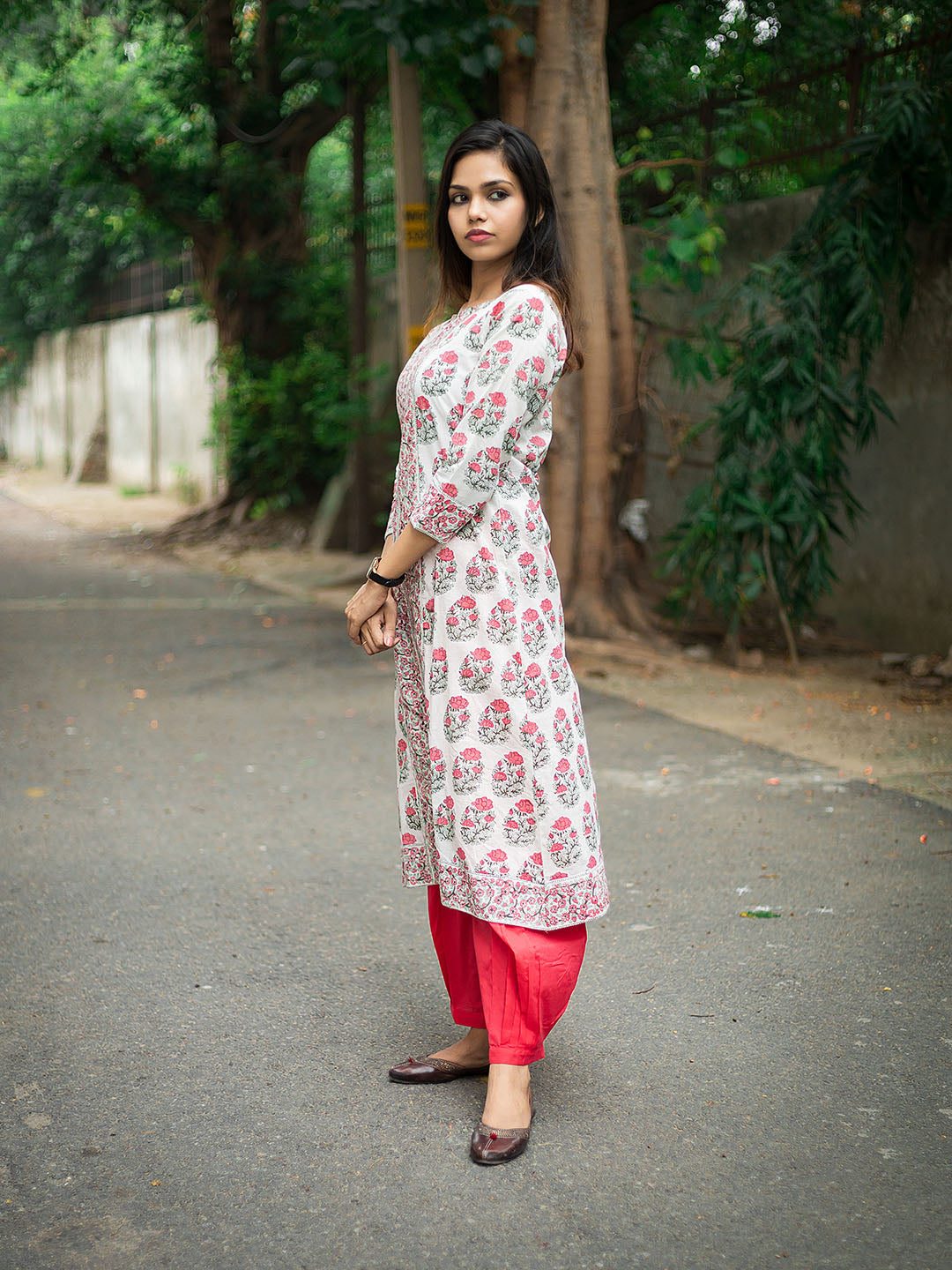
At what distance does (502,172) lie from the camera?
2.42 meters

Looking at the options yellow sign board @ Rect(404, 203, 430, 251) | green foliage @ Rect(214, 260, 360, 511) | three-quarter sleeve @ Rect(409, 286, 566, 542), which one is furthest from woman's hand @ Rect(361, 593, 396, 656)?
green foliage @ Rect(214, 260, 360, 511)

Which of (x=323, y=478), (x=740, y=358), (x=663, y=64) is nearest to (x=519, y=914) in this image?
(x=740, y=358)

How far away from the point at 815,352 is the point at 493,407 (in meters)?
4.35

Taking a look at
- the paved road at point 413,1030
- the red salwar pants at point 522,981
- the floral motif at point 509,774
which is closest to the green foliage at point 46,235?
the paved road at point 413,1030

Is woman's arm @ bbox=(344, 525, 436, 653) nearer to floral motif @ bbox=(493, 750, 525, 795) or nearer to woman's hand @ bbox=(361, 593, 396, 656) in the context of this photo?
woman's hand @ bbox=(361, 593, 396, 656)

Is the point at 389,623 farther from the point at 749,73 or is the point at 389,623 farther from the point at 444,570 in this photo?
the point at 749,73

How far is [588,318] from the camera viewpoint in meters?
6.93

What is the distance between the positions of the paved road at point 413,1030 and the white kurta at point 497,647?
1.59 ft

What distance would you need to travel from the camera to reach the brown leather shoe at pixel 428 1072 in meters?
2.64

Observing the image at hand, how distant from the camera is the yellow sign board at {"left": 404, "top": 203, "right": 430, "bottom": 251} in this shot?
8344mm

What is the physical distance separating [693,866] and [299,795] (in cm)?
156

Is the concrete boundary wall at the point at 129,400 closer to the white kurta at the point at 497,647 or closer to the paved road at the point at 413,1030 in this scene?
the paved road at the point at 413,1030

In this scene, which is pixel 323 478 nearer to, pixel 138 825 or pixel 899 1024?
pixel 138 825

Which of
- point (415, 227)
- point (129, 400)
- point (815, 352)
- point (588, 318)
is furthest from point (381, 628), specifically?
point (129, 400)
